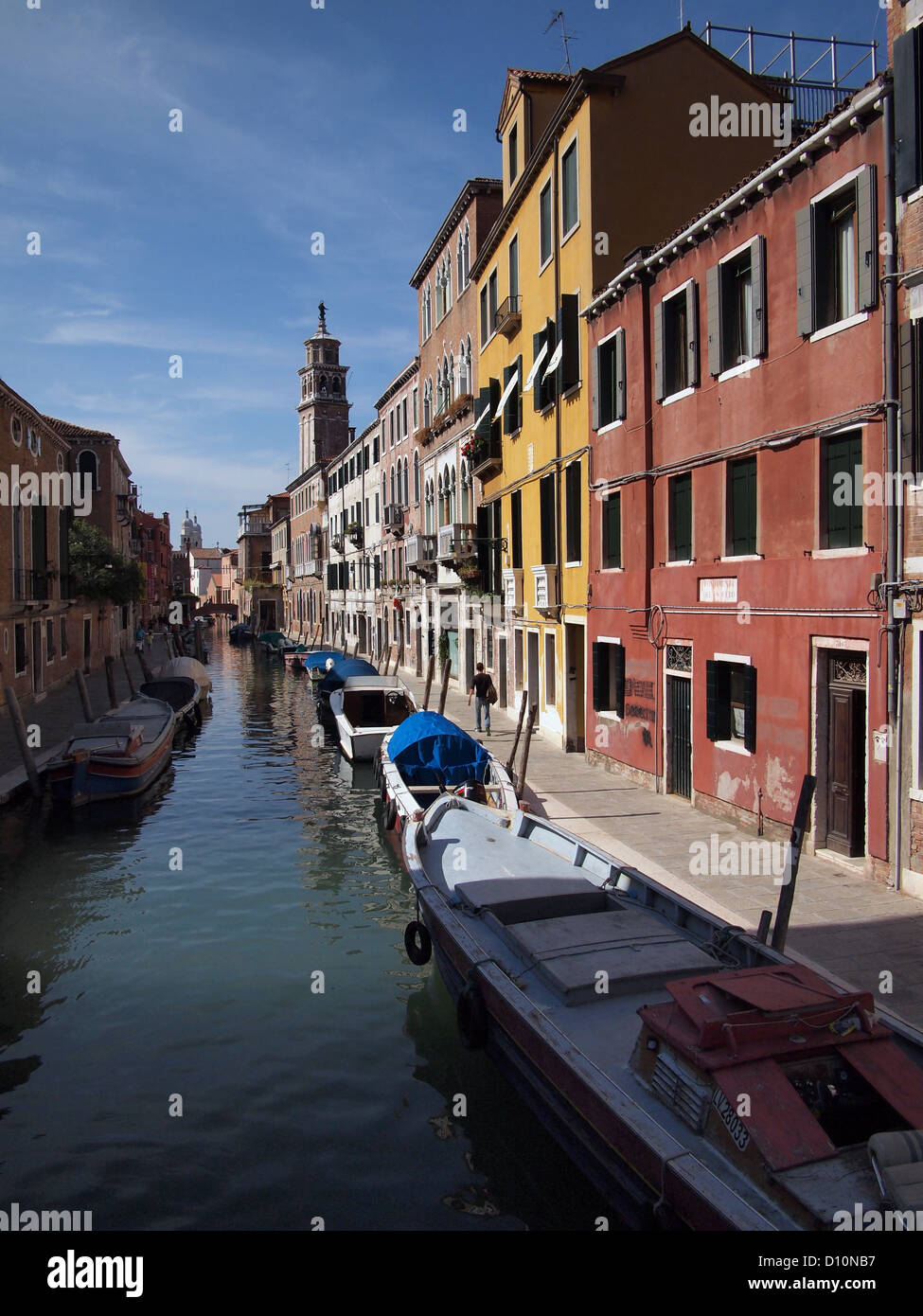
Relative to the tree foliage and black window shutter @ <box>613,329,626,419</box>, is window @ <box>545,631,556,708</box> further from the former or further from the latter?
the tree foliage

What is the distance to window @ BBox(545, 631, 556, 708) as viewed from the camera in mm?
19750

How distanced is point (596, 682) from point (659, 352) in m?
5.63

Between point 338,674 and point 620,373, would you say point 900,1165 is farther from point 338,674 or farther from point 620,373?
point 338,674

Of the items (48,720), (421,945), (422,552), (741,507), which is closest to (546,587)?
(741,507)

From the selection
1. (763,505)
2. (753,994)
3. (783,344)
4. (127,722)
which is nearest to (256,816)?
(127,722)

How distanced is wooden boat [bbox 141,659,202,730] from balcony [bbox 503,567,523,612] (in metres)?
9.66

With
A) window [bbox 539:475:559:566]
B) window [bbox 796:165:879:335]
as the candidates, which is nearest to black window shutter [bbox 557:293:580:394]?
window [bbox 539:475:559:566]

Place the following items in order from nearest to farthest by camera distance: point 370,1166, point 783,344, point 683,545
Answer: point 370,1166 → point 783,344 → point 683,545

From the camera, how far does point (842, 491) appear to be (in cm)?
967

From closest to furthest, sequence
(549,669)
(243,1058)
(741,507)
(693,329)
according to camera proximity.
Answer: (243,1058) < (741,507) < (693,329) < (549,669)

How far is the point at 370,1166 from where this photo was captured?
6082mm

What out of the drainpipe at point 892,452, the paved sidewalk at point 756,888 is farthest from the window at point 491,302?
the drainpipe at point 892,452

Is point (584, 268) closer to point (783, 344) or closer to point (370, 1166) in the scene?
point (783, 344)
